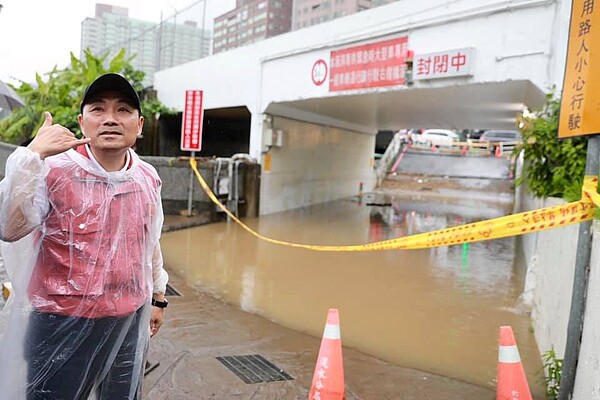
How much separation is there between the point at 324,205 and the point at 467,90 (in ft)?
25.0

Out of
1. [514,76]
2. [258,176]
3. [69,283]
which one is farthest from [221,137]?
[69,283]

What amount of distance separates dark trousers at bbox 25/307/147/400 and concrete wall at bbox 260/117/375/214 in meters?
10.7

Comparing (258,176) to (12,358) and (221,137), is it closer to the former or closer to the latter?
(221,137)

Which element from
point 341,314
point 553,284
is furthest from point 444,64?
point 553,284

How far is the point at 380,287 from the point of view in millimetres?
6207

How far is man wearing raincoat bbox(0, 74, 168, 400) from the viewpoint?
59.1 inches

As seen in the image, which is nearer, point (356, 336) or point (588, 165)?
point (588, 165)

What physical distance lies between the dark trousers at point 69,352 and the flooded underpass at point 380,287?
2733 millimetres

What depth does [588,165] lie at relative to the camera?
278cm

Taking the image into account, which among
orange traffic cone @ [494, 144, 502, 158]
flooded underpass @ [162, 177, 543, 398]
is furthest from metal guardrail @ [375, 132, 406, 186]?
flooded underpass @ [162, 177, 543, 398]

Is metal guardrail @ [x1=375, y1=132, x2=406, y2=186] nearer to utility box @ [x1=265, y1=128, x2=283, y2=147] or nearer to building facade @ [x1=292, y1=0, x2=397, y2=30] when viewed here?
utility box @ [x1=265, y1=128, x2=283, y2=147]

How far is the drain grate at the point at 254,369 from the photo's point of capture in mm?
3254

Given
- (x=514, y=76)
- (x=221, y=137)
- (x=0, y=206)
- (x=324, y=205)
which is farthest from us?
(x=221, y=137)

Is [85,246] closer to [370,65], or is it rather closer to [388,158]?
[370,65]
